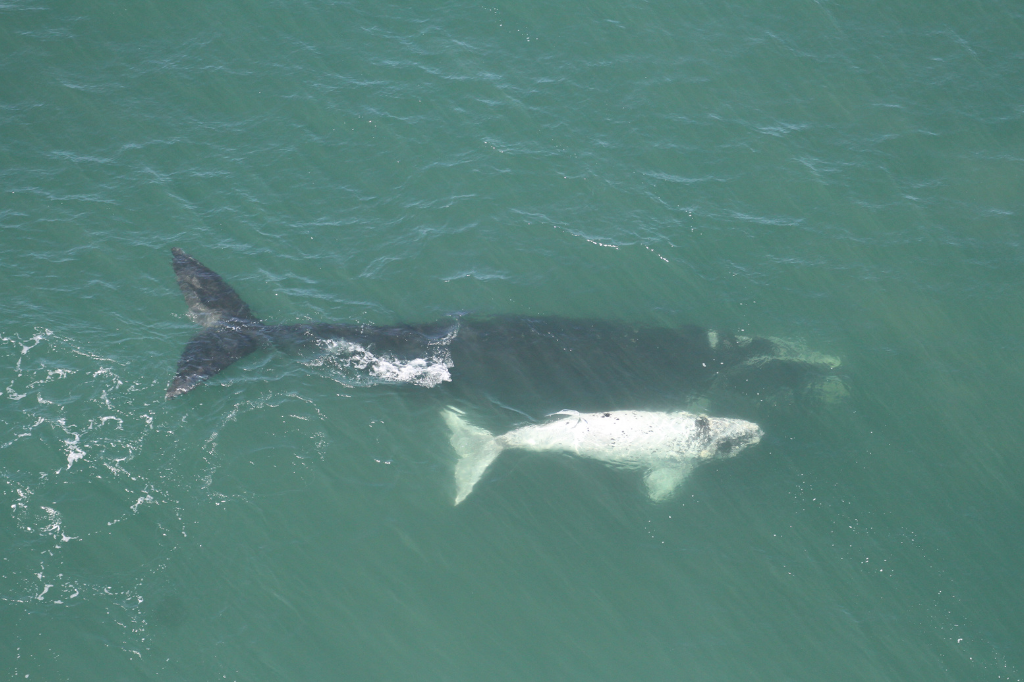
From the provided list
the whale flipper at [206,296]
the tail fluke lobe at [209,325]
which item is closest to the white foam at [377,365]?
the tail fluke lobe at [209,325]

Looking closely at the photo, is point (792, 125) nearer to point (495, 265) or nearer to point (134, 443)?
point (495, 265)

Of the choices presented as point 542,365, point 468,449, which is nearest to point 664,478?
point 542,365

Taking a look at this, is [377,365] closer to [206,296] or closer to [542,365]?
[542,365]

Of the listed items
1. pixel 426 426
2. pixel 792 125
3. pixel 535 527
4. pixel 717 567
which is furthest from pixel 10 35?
pixel 717 567

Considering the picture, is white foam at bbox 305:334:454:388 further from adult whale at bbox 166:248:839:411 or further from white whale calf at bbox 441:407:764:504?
white whale calf at bbox 441:407:764:504

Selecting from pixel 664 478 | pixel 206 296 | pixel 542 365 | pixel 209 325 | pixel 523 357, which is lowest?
pixel 664 478

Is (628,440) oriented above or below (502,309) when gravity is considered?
below
